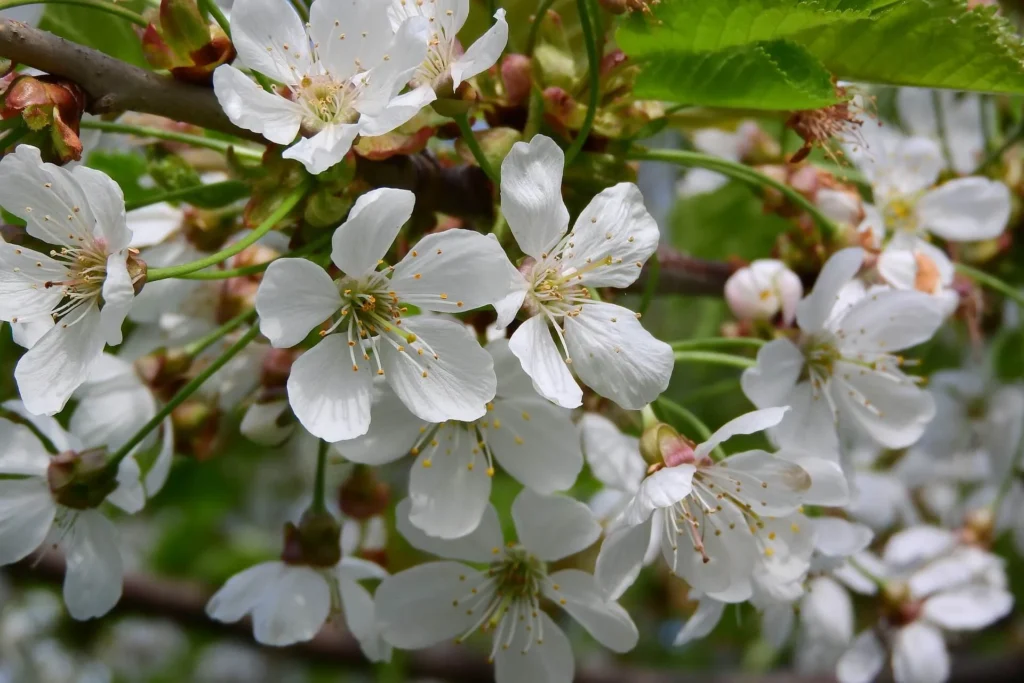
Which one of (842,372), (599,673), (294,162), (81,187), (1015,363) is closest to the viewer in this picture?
(81,187)

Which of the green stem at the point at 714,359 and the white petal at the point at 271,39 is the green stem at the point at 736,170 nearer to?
the green stem at the point at 714,359

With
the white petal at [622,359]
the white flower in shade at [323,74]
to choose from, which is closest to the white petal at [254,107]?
the white flower in shade at [323,74]

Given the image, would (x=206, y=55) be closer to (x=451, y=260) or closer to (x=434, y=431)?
(x=451, y=260)

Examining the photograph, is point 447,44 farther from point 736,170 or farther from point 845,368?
point 845,368

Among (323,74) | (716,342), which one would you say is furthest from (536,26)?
(716,342)

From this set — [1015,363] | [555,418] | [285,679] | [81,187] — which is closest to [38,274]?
[81,187]
